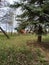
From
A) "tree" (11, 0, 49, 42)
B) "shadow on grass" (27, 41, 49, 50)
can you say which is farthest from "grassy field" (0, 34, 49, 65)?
"tree" (11, 0, 49, 42)

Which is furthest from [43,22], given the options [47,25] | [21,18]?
[21,18]

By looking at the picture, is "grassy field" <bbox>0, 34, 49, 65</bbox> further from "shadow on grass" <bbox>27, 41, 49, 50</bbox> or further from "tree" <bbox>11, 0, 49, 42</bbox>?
"tree" <bbox>11, 0, 49, 42</bbox>

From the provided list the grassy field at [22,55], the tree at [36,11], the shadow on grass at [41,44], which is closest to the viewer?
the grassy field at [22,55]

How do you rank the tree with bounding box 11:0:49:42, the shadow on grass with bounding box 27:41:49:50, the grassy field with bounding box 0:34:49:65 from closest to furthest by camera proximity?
the grassy field with bounding box 0:34:49:65
the tree with bounding box 11:0:49:42
the shadow on grass with bounding box 27:41:49:50

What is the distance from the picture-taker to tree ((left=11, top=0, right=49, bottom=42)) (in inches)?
436

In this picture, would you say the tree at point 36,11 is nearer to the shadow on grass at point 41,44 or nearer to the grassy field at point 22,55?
the shadow on grass at point 41,44

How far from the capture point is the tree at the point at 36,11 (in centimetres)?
1109

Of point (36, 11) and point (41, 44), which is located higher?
point (36, 11)

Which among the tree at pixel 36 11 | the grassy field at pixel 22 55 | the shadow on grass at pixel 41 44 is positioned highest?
the tree at pixel 36 11

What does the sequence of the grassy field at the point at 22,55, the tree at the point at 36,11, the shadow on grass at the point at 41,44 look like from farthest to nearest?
1. the shadow on grass at the point at 41,44
2. the tree at the point at 36,11
3. the grassy field at the point at 22,55

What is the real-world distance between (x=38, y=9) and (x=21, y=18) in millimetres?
1475

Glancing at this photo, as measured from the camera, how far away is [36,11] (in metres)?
11.0

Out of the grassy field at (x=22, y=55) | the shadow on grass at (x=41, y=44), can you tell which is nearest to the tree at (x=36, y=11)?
the shadow on grass at (x=41, y=44)

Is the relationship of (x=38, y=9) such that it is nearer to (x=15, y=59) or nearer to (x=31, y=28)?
(x=31, y=28)
